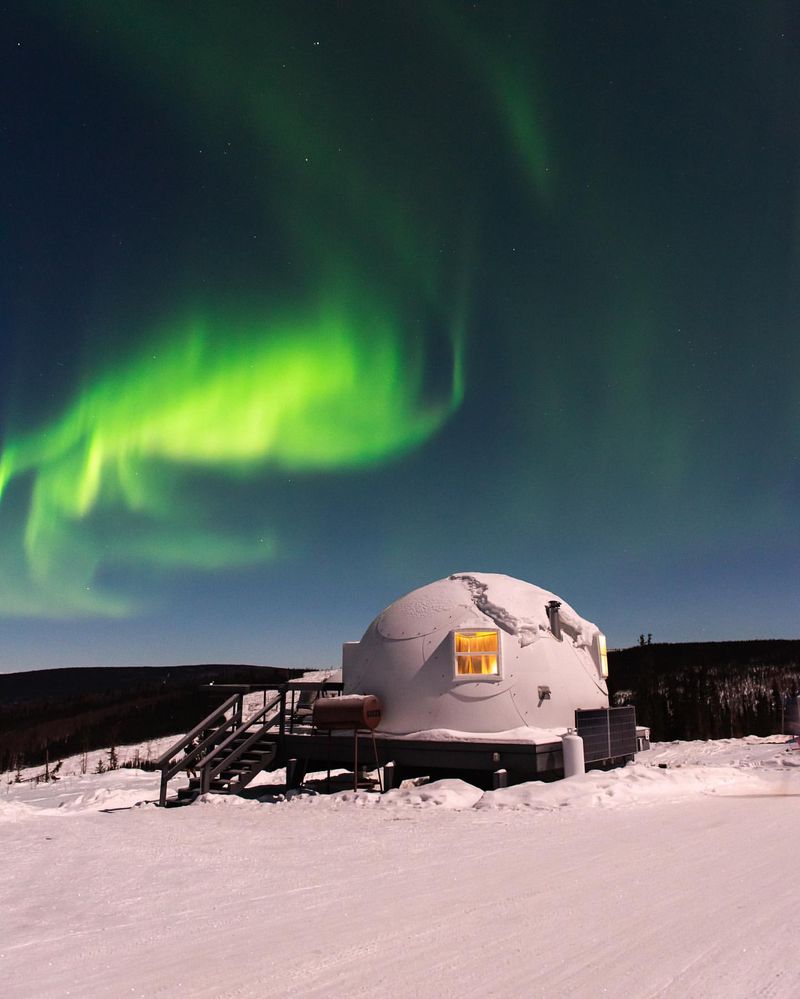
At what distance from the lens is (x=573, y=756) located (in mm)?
13094

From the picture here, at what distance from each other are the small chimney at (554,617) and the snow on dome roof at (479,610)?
6.0 inches

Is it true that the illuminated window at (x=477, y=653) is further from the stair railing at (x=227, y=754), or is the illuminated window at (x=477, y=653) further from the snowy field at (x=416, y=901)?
the stair railing at (x=227, y=754)

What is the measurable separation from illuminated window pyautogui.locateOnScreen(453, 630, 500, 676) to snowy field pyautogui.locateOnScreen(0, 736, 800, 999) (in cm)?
404

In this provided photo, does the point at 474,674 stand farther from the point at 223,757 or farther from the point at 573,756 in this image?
the point at 223,757

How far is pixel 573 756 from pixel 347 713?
474 cm

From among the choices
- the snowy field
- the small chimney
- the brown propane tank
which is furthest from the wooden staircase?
the small chimney

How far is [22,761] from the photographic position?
3712cm

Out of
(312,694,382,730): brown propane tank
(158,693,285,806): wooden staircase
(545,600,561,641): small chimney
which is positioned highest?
(545,600,561,641): small chimney

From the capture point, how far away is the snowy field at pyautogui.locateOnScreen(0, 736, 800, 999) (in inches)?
152

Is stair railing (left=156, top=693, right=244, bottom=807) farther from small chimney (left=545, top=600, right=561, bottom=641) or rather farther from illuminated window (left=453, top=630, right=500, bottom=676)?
small chimney (left=545, top=600, right=561, bottom=641)

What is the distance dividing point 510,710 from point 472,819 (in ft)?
16.2

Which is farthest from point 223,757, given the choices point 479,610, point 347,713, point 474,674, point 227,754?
point 479,610

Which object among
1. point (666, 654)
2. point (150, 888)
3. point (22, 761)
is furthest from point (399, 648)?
point (666, 654)

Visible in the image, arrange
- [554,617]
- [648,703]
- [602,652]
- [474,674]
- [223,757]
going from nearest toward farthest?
[474,674] → [223,757] → [554,617] → [602,652] → [648,703]
